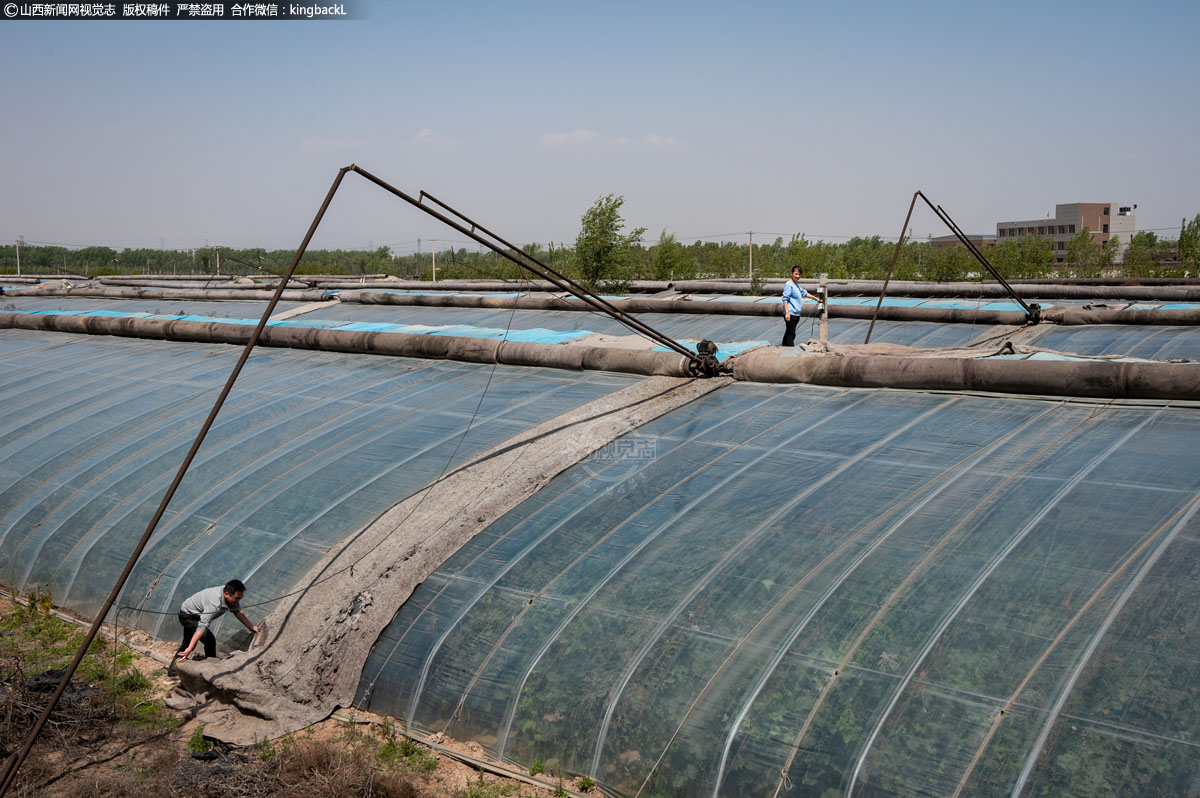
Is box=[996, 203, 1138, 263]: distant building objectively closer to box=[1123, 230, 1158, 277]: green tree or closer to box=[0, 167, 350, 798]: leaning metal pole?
box=[1123, 230, 1158, 277]: green tree

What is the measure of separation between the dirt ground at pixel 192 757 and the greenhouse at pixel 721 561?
36 cm

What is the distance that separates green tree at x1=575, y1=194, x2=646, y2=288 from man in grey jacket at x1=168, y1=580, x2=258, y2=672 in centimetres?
3902

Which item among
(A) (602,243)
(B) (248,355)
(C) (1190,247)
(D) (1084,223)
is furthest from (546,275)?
(D) (1084,223)

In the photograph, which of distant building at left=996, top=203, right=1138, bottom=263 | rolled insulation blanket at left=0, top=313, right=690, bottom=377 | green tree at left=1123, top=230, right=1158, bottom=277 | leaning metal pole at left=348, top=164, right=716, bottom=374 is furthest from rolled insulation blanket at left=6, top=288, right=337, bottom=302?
distant building at left=996, top=203, right=1138, bottom=263

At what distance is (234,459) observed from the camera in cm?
1576

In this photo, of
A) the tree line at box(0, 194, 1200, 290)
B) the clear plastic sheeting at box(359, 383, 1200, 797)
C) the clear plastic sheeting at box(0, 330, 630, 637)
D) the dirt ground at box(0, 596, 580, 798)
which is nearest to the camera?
the clear plastic sheeting at box(359, 383, 1200, 797)

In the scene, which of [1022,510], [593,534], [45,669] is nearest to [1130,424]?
[1022,510]

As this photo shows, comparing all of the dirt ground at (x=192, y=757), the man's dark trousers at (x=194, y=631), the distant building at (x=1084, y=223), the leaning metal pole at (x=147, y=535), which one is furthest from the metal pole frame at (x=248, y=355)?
the distant building at (x=1084, y=223)

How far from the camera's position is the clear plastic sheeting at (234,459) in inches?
521

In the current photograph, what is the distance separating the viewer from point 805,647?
8.64 meters

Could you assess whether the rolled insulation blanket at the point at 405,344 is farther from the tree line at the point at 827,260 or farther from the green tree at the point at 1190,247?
the green tree at the point at 1190,247

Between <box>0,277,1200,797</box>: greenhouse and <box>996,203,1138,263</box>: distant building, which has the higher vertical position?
<box>996,203,1138,263</box>: distant building

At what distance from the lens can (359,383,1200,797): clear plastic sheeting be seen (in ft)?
24.2

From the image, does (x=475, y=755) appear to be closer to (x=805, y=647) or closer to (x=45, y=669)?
(x=805, y=647)
